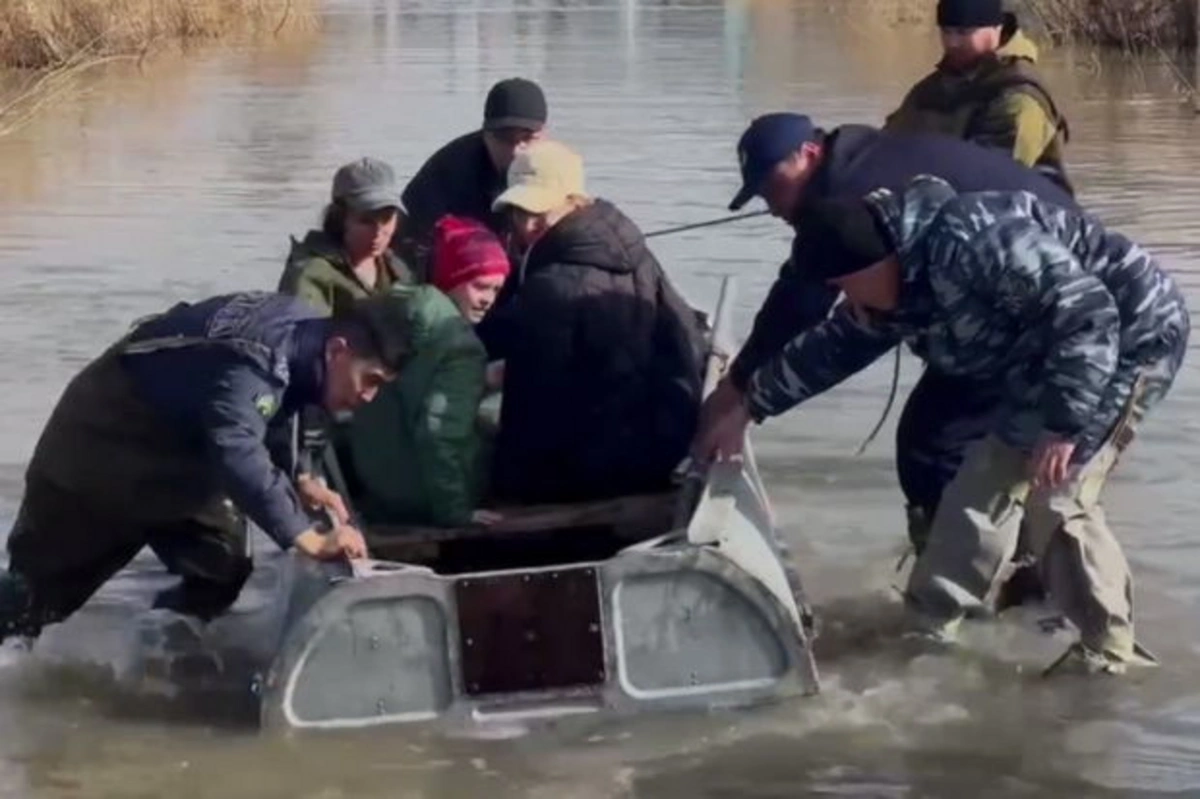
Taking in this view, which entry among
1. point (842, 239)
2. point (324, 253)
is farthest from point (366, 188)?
point (842, 239)

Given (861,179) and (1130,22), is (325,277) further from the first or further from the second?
(1130,22)

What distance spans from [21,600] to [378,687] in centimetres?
139

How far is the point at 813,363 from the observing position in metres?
7.17

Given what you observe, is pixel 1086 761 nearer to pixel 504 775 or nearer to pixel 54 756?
pixel 504 775

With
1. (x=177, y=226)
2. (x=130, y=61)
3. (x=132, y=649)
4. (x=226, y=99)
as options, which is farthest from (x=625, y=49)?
(x=132, y=649)

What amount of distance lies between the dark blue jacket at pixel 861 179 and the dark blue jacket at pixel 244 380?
4.53 feet

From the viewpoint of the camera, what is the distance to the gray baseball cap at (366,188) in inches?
314

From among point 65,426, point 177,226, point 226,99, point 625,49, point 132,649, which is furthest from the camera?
point 625,49

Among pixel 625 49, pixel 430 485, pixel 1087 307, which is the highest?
pixel 1087 307

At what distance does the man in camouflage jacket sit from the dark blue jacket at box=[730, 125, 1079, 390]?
0.38 feet

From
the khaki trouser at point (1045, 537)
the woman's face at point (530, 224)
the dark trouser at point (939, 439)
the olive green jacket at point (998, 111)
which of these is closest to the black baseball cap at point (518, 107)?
the olive green jacket at point (998, 111)

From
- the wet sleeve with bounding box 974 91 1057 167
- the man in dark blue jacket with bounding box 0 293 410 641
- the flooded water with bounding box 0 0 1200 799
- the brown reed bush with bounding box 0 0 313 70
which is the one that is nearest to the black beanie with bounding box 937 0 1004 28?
the wet sleeve with bounding box 974 91 1057 167

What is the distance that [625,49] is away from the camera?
35000mm

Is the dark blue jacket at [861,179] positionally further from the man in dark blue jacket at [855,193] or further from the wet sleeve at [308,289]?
the wet sleeve at [308,289]
